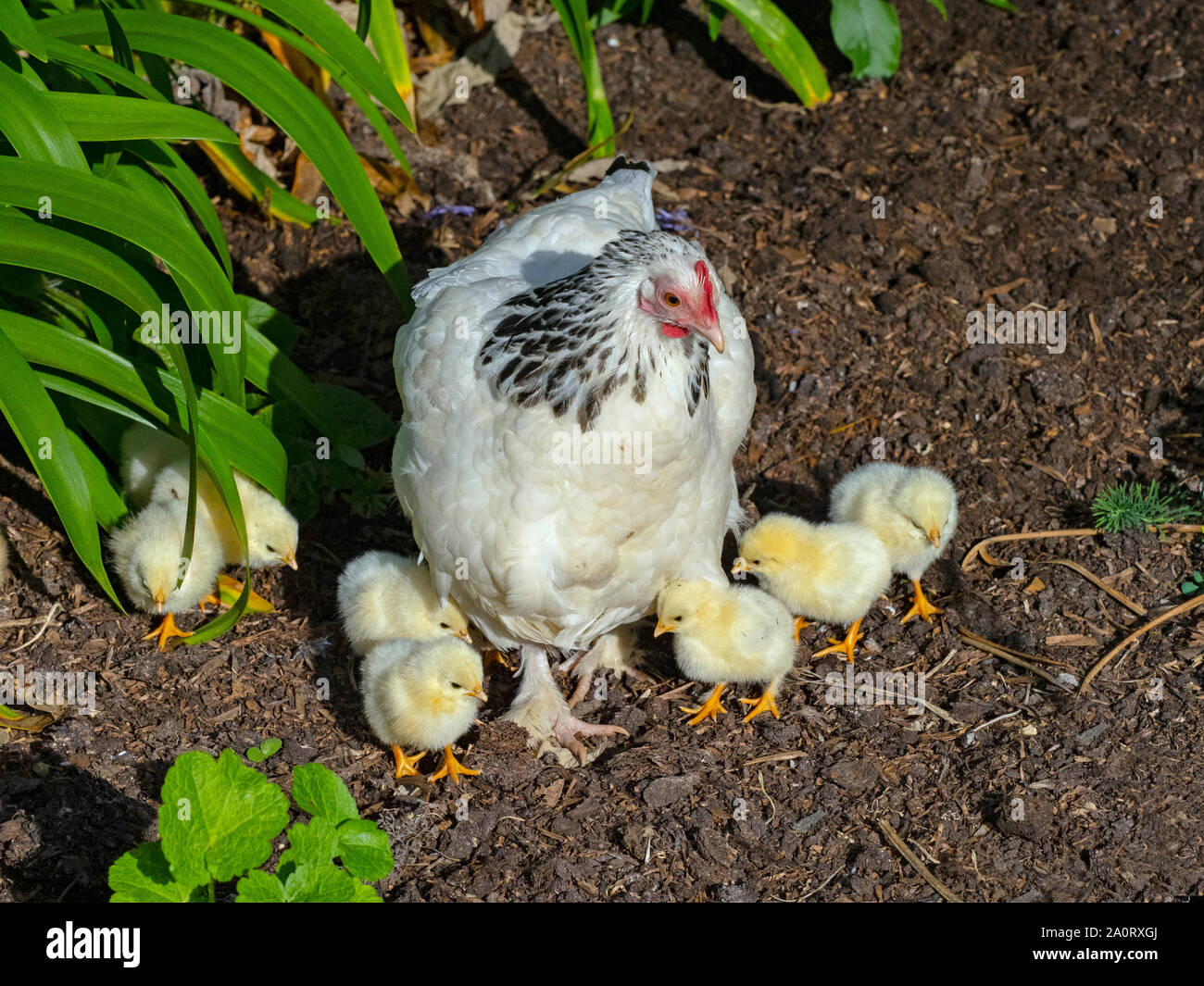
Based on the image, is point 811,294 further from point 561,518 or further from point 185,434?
point 185,434

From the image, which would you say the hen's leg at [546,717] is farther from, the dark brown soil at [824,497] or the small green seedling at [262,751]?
the small green seedling at [262,751]

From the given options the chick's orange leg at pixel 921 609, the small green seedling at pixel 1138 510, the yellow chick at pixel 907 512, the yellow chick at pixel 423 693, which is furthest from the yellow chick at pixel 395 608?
the small green seedling at pixel 1138 510

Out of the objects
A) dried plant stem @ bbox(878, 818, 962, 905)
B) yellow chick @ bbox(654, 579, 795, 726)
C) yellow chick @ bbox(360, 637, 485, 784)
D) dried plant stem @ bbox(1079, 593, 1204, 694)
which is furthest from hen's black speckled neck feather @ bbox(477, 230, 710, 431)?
dried plant stem @ bbox(1079, 593, 1204, 694)

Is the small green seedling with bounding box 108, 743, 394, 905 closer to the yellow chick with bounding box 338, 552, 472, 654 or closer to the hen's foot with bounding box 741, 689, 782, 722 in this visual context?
the yellow chick with bounding box 338, 552, 472, 654

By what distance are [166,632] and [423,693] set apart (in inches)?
40.9

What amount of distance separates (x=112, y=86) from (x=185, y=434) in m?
1.14

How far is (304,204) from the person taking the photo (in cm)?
518

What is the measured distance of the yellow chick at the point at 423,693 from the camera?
347 cm

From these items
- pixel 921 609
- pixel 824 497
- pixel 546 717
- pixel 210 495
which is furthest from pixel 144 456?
pixel 921 609

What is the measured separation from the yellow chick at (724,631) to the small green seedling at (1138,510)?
130cm

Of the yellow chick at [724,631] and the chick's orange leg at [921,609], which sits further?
the chick's orange leg at [921,609]

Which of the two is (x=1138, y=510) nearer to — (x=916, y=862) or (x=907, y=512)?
(x=907, y=512)

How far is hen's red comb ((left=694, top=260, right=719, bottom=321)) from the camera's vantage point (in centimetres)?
302

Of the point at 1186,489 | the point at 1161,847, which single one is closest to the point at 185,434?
the point at 1161,847
